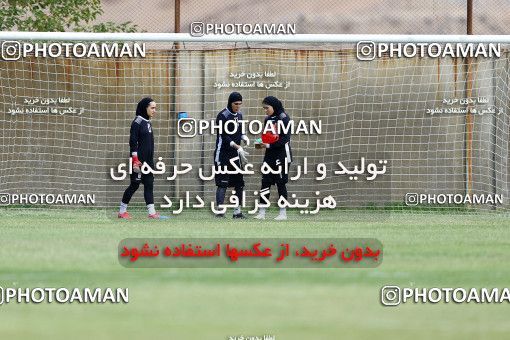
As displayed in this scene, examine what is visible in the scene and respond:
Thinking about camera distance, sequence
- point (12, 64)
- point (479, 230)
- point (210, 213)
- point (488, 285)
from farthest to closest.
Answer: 1. point (12, 64)
2. point (210, 213)
3. point (479, 230)
4. point (488, 285)

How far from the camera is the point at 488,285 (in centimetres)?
863

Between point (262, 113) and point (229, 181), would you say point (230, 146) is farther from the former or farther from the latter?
point (262, 113)

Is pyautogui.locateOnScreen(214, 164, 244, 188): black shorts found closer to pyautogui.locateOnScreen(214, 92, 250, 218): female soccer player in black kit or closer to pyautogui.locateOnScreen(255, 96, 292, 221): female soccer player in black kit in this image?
pyautogui.locateOnScreen(214, 92, 250, 218): female soccer player in black kit

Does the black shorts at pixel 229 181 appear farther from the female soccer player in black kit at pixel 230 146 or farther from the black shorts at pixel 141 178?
the black shorts at pixel 141 178

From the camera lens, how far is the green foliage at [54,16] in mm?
19297

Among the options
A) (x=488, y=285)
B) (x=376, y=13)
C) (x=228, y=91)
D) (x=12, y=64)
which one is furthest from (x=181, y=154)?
(x=488, y=285)

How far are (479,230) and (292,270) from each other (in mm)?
5598

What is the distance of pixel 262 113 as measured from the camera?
1931cm

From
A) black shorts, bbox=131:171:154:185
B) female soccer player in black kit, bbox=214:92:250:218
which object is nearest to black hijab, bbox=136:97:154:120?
black shorts, bbox=131:171:154:185

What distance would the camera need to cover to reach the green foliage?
1930 cm

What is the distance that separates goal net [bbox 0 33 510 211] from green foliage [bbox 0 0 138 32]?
51cm

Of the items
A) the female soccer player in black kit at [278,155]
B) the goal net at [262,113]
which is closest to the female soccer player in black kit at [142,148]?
the female soccer player in black kit at [278,155]

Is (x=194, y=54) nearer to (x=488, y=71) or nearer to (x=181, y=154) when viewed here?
(x=181, y=154)

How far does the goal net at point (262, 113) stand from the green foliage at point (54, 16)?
1.66 ft
